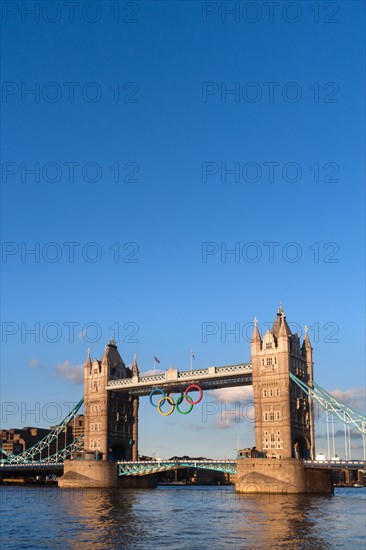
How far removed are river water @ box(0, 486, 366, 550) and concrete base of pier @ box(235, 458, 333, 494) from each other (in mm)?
27598

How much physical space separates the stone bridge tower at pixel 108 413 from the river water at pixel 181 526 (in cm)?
7198

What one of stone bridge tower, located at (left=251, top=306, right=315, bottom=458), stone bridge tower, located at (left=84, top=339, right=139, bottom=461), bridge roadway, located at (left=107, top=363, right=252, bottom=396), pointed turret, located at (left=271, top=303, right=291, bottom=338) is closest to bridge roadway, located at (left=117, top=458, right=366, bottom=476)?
stone bridge tower, located at (left=251, top=306, right=315, bottom=458)

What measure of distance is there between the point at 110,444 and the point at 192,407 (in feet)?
88.5

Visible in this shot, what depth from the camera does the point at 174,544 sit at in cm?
5644

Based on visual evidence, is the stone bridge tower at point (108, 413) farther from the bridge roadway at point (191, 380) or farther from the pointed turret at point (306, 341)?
the pointed turret at point (306, 341)

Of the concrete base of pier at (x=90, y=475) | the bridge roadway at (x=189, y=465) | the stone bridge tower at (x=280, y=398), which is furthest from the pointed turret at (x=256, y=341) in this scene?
the concrete base of pier at (x=90, y=475)

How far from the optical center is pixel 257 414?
471 ft

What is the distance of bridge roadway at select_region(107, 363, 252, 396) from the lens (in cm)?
15050

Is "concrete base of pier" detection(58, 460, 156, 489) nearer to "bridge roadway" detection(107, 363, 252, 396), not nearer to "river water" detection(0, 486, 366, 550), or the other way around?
"bridge roadway" detection(107, 363, 252, 396)

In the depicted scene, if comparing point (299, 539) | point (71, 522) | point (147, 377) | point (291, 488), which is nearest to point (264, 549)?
point (299, 539)

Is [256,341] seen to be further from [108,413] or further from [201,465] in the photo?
[108,413]

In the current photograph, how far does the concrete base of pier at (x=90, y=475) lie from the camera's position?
155 m

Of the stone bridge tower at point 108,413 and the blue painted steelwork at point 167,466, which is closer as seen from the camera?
the blue painted steelwork at point 167,466

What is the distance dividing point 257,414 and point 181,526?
245 feet
